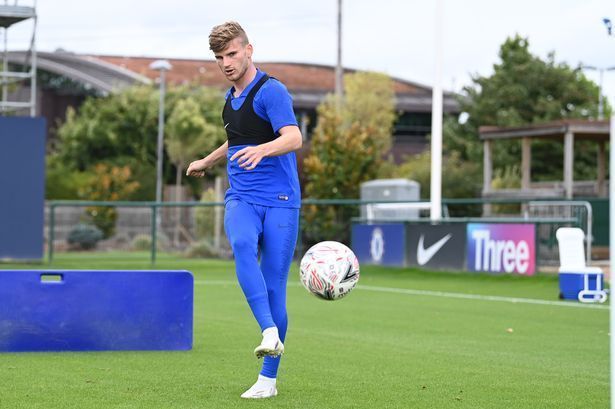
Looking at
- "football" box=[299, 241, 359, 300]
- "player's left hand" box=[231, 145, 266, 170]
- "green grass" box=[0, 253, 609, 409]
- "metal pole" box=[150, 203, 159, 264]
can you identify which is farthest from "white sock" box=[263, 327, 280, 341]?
"metal pole" box=[150, 203, 159, 264]

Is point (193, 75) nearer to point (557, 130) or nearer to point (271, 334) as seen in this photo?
point (557, 130)

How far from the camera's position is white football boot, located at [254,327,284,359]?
6.49m

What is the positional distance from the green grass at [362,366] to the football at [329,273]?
24.3 inches

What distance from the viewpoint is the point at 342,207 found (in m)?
29.1

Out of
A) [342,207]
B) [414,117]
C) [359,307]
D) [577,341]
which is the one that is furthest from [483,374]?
[414,117]

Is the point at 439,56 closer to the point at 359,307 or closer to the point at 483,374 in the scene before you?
the point at 359,307

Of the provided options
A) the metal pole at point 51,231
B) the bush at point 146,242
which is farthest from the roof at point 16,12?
the bush at point 146,242

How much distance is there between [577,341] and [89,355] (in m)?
4.49

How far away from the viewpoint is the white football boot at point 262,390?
6918 millimetres

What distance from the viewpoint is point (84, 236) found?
94.7ft

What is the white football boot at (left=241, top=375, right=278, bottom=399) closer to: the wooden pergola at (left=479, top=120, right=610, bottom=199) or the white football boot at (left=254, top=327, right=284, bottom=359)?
the white football boot at (left=254, top=327, right=284, bottom=359)

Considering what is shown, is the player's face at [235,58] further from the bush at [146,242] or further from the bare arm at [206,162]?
the bush at [146,242]

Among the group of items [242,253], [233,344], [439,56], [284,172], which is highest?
[439,56]

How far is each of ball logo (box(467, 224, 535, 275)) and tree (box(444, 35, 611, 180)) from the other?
23238mm
